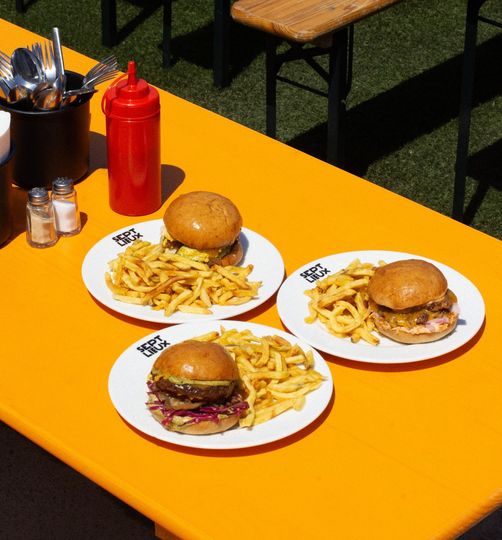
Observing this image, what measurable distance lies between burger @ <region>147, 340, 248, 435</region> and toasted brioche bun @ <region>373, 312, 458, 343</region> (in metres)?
0.37

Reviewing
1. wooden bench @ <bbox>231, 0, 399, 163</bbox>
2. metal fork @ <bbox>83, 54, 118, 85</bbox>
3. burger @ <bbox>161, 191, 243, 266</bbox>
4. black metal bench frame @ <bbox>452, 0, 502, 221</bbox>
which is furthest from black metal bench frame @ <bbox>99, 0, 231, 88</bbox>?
burger @ <bbox>161, 191, 243, 266</bbox>

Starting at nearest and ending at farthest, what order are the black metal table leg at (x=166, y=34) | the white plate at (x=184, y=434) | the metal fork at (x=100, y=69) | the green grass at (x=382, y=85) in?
the white plate at (x=184, y=434)
the metal fork at (x=100, y=69)
the green grass at (x=382, y=85)
the black metal table leg at (x=166, y=34)

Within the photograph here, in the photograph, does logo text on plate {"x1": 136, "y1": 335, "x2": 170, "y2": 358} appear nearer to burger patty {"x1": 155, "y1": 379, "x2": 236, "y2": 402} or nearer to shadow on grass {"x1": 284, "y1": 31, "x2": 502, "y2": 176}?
burger patty {"x1": 155, "y1": 379, "x2": 236, "y2": 402}

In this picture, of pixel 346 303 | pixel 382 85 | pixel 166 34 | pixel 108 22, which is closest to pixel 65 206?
pixel 346 303

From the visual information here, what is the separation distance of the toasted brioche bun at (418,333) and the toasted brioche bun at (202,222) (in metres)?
0.40

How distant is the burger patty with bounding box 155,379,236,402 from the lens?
1.98m

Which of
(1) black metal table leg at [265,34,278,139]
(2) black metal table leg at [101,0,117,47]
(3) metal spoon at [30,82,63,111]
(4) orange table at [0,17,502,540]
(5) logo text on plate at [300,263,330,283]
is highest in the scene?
(3) metal spoon at [30,82,63,111]

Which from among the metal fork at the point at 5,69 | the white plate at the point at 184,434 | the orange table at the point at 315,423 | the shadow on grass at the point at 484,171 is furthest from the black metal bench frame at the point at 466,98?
the white plate at the point at 184,434

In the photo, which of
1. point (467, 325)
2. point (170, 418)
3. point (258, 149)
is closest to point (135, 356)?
point (170, 418)

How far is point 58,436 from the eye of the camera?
203cm

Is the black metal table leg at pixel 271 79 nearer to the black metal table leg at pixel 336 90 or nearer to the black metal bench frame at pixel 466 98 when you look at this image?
the black metal table leg at pixel 336 90

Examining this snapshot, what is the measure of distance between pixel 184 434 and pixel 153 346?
0.27 metres

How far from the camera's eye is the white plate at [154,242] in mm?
2318

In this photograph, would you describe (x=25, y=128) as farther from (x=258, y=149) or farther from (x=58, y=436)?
(x=58, y=436)
